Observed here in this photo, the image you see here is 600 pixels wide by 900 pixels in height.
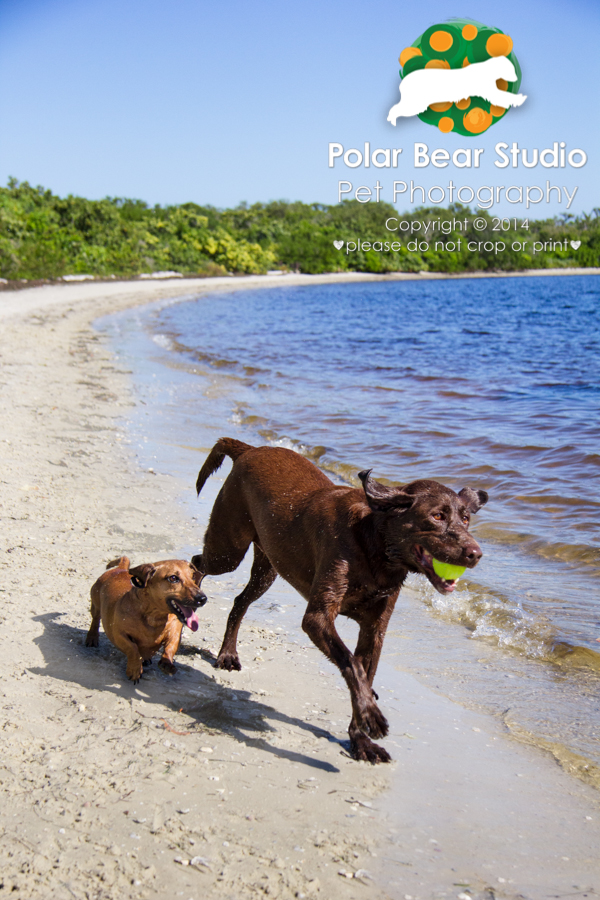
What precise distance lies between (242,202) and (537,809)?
15111cm

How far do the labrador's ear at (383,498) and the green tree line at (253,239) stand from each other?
3741cm

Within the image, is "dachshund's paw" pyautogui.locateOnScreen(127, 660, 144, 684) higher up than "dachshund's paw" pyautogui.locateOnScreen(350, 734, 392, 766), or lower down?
higher up

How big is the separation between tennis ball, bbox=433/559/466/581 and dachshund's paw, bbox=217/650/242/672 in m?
1.43

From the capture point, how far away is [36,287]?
120 ft

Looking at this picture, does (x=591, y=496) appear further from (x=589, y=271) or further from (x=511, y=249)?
(x=589, y=271)

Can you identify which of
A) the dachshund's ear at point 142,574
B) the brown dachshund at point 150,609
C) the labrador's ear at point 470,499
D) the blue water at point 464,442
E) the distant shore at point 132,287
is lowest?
the blue water at point 464,442

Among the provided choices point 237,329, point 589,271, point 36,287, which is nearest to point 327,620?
point 237,329

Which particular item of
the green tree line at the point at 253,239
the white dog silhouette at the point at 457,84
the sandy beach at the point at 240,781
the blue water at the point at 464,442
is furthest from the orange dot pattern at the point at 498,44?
the green tree line at the point at 253,239

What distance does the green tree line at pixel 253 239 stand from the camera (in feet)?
147

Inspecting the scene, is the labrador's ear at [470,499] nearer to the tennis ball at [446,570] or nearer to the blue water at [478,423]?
the tennis ball at [446,570]

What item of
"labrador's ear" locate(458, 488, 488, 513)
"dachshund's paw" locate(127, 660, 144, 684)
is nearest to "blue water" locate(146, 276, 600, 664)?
"labrador's ear" locate(458, 488, 488, 513)

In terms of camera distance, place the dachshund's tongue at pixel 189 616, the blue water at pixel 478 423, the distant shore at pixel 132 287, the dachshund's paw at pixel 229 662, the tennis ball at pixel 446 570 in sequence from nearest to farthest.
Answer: the tennis ball at pixel 446 570 → the dachshund's tongue at pixel 189 616 → the dachshund's paw at pixel 229 662 → the blue water at pixel 478 423 → the distant shore at pixel 132 287

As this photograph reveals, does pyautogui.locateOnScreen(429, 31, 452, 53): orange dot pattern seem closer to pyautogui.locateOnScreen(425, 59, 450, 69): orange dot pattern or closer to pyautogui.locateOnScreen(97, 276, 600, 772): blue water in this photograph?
pyautogui.locateOnScreen(425, 59, 450, 69): orange dot pattern

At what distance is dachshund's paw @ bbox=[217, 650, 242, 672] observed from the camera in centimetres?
407
